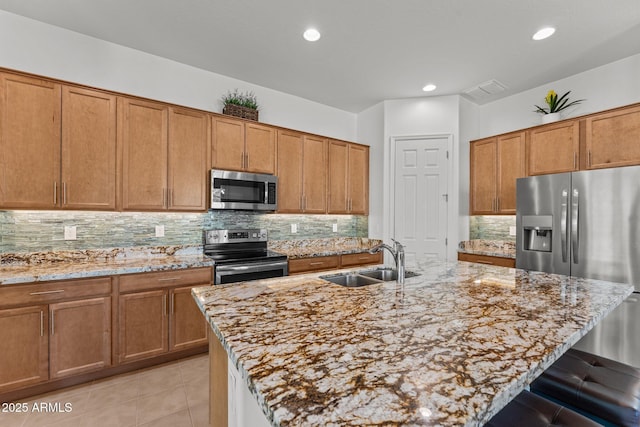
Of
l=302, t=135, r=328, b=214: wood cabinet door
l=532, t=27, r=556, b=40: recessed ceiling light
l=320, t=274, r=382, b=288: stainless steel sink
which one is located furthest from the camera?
l=302, t=135, r=328, b=214: wood cabinet door

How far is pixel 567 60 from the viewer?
304 cm

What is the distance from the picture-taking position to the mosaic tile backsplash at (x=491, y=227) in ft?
12.8

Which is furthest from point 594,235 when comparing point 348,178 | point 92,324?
point 92,324

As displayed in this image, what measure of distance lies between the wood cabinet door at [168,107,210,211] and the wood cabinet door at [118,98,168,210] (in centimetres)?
7

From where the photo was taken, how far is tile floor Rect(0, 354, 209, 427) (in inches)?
75.2

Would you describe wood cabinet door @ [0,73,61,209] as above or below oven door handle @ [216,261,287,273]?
above

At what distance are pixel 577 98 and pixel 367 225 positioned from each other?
2933 mm

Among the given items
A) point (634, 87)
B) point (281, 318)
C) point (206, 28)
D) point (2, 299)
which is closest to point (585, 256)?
point (634, 87)

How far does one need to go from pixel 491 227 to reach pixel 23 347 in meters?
4.95

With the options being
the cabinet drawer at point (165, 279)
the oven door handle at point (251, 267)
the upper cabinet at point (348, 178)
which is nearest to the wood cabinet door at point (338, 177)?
the upper cabinet at point (348, 178)

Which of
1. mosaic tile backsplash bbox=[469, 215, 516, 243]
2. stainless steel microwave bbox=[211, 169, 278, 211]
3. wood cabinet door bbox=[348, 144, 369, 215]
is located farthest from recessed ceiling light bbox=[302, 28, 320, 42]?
mosaic tile backsplash bbox=[469, 215, 516, 243]

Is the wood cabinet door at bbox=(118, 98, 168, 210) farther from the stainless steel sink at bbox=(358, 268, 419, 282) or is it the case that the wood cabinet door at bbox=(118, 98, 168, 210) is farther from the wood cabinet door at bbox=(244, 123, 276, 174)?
the stainless steel sink at bbox=(358, 268, 419, 282)

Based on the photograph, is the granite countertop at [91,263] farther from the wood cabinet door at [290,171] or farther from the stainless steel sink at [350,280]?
the stainless steel sink at [350,280]

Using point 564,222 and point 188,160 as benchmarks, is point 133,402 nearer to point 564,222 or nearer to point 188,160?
point 188,160
